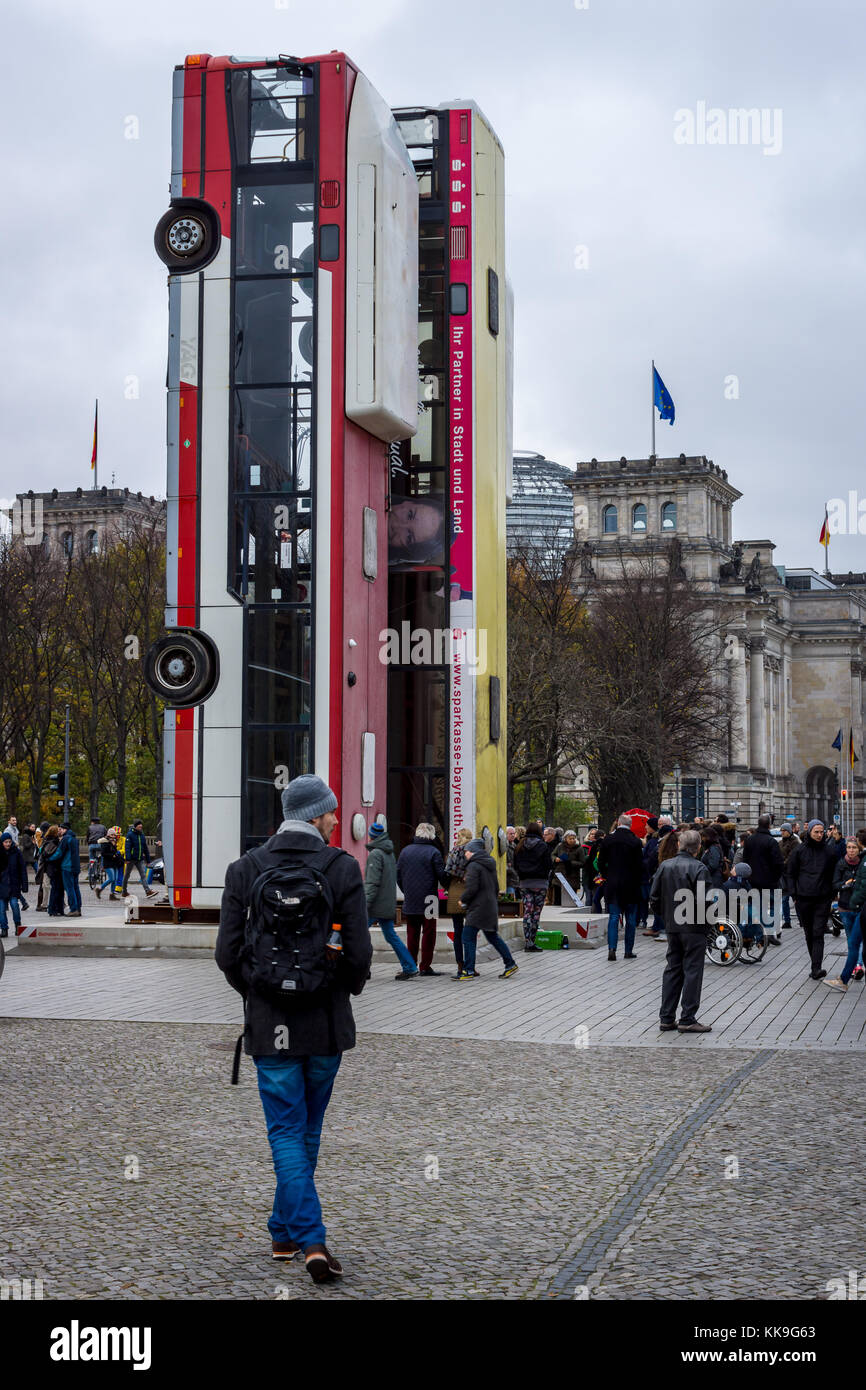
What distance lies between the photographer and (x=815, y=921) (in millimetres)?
18844

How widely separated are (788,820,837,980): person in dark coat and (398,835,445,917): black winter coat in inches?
156

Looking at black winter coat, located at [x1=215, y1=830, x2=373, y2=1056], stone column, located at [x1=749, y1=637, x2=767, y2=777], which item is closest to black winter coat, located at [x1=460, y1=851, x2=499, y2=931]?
black winter coat, located at [x1=215, y1=830, x2=373, y2=1056]

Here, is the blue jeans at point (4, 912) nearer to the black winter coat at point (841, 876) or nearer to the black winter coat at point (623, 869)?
the black winter coat at point (623, 869)

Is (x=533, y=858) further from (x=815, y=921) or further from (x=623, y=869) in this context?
(x=815, y=921)

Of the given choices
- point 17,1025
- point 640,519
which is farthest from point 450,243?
point 640,519

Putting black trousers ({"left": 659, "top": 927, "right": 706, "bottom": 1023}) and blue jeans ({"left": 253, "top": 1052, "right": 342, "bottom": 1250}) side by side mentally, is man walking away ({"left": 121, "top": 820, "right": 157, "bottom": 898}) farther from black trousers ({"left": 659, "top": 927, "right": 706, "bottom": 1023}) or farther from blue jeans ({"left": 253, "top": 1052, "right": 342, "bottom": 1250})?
blue jeans ({"left": 253, "top": 1052, "right": 342, "bottom": 1250})

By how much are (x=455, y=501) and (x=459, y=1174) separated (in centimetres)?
1757

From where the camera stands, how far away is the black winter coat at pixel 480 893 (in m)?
18.6

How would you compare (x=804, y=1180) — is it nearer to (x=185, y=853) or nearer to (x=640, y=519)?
(x=185, y=853)

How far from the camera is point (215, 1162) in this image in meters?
8.84

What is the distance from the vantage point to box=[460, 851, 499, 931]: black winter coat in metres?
18.6

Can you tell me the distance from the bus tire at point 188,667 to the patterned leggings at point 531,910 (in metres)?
4.91

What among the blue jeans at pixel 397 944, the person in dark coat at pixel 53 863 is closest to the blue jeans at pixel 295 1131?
the blue jeans at pixel 397 944
